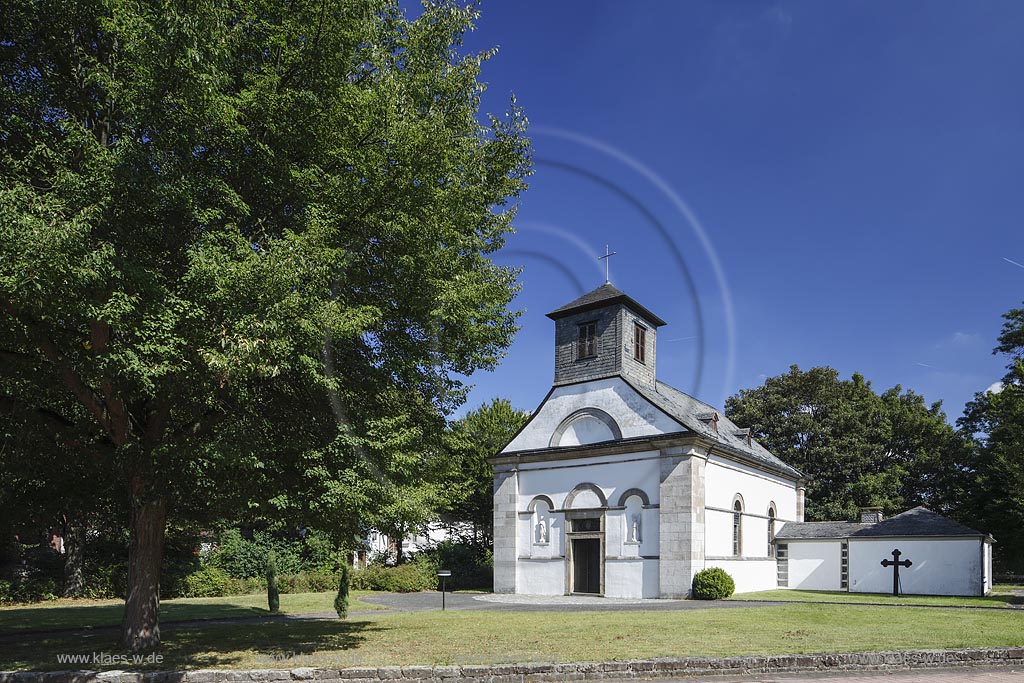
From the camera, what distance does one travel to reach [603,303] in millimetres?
34031

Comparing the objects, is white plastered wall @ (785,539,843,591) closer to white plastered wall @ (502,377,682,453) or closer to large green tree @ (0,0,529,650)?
white plastered wall @ (502,377,682,453)

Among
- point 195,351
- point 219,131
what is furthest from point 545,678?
point 219,131

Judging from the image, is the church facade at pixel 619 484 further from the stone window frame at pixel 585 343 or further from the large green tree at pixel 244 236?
the large green tree at pixel 244 236

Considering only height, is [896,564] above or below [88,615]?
below

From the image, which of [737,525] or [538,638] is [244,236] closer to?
[538,638]

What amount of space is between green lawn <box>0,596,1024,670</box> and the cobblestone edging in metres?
0.85

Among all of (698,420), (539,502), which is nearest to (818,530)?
(698,420)

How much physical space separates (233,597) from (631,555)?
58.7 ft

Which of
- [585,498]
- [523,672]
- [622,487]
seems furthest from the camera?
[585,498]

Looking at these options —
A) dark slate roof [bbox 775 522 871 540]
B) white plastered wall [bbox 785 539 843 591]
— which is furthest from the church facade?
dark slate roof [bbox 775 522 871 540]

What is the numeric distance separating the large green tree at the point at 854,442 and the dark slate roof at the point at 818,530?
15372 mm

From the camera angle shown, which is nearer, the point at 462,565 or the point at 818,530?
the point at 818,530

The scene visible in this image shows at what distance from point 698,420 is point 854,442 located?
26134 mm

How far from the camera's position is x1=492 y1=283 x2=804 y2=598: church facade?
30188mm
